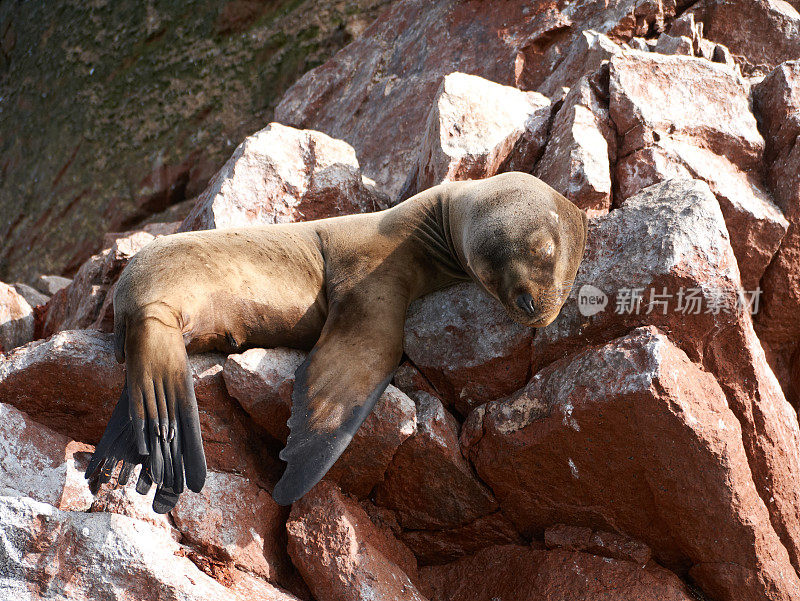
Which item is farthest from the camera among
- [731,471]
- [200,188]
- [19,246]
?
[19,246]

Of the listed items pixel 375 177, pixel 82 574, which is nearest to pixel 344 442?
pixel 82 574

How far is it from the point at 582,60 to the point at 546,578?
173 inches

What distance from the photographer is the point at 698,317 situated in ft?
12.1

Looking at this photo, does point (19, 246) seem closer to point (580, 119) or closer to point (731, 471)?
point (580, 119)

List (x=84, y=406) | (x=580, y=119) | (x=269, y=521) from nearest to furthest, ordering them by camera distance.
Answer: (x=269, y=521) → (x=84, y=406) → (x=580, y=119)

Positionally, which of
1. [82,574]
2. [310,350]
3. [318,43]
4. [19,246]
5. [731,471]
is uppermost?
[82,574]

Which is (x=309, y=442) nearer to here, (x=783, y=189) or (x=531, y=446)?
(x=531, y=446)

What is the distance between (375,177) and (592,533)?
4220 millimetres

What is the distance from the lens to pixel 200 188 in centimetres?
1218

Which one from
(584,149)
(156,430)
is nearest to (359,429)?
(156,430)

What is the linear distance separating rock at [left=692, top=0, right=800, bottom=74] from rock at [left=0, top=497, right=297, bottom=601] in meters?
6.15

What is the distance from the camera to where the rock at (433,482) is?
Result: 381 centimetres

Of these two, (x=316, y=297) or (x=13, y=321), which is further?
(x=13, y=321)

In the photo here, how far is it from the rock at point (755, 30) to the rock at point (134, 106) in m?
6.76
